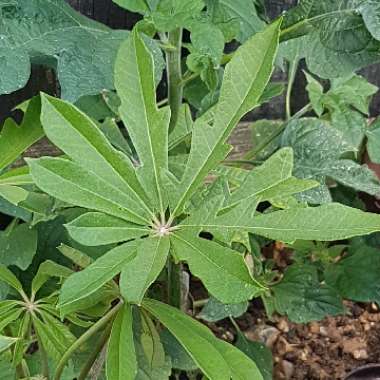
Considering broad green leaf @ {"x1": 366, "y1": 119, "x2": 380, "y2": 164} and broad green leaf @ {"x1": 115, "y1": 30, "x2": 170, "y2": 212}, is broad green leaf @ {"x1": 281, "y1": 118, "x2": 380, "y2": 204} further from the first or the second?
broad green leaf @ {"x1": 115, "y1": 30, "x2": 170, "y2": 212}

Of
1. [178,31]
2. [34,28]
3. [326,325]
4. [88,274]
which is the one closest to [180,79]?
[178,31]

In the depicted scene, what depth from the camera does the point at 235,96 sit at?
2.08ft

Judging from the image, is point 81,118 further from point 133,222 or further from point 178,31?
point 178,31

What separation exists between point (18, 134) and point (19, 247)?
188 millimetres

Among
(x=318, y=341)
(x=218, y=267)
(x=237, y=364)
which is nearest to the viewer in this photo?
(x=218, y=267)

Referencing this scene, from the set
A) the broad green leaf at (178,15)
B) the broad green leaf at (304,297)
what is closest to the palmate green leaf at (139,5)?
the broad green leaf at (178,15)

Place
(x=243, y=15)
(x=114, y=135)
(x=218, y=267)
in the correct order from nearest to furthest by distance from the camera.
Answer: (x=218, y=267)
(x=243, y=15)
(x=114, y=135)

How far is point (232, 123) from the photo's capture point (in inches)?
25.2

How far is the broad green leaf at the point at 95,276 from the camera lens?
0.62 metres

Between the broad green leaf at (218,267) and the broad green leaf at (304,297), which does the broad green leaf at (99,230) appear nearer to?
the broad green leaf at (218,267)

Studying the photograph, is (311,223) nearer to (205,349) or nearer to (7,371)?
(205,349)

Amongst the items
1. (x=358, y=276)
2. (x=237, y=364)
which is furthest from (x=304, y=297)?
(x=237, y=364)

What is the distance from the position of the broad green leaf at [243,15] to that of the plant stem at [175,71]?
0.06 meters

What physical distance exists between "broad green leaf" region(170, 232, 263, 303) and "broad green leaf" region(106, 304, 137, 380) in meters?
0.11
